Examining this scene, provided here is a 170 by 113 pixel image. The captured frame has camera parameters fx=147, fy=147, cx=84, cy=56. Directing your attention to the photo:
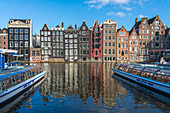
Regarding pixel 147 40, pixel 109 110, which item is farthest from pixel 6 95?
pixel 147 40

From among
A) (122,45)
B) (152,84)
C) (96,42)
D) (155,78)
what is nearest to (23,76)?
(152,84)

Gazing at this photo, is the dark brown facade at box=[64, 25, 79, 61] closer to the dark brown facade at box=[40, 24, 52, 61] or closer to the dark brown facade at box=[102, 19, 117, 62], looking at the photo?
the dark brown facade at box=[40, 24, 52, 61]

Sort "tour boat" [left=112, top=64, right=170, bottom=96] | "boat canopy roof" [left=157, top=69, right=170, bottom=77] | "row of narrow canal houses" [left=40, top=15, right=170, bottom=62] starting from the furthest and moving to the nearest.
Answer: "row of narrow canal houses" [left=40, top=15, right=170, bottom=62], "boat canopy roof" [left=157, top=69, right=170, bottom=77], "tour boat" [left=112, top=64, right=170, bottom=96]

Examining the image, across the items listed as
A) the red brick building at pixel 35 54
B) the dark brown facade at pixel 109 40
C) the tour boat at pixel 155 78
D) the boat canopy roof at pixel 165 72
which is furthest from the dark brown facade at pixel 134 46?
the boat canopy roof at pixel 165 72

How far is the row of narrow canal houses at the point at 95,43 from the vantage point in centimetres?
8231

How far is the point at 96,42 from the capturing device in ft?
277

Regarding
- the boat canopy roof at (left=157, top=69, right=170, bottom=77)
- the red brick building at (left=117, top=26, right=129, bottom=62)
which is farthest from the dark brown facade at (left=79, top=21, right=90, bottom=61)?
the boat canopy roof at (left=157, top=69, right=170, bottom=77)

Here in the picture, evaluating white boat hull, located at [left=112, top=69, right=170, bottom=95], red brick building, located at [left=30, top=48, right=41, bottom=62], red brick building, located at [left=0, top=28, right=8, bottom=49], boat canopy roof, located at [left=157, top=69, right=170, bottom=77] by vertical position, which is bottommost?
white boat hull, located at [left=112, top=69, right=170, bottom=95]

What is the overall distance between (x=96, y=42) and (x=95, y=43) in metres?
0.83

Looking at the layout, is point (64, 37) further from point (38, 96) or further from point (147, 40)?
point (38, 96)

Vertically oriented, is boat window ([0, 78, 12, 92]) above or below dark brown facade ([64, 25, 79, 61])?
below

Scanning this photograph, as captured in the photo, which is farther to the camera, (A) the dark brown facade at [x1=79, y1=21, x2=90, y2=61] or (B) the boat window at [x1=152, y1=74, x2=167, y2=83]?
(A) the dark brown facade at [x1=79, y1=21, x2=90, y2=61]

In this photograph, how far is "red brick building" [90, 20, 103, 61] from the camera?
83.8 meters

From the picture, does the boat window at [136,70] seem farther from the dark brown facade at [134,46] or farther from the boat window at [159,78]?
the dark brown facade at [134,46]
